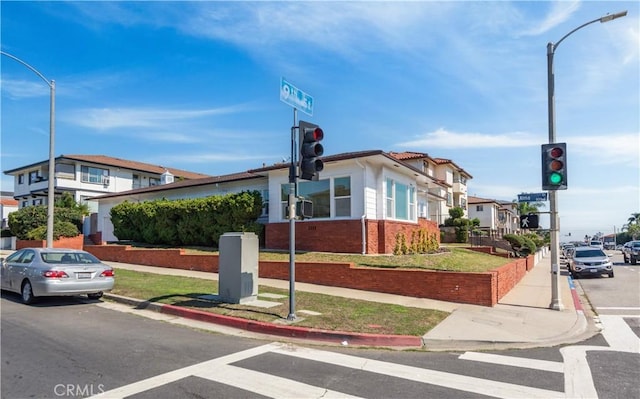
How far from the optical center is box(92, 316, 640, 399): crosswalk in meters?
5.23

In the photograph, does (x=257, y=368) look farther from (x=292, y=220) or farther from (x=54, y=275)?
(x=54, y=275)

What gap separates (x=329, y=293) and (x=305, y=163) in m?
4.98

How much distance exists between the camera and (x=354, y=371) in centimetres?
609

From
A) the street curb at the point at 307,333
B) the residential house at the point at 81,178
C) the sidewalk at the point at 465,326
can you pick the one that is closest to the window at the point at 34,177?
the residential house at the point at 81,178

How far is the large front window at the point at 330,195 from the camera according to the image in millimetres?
17922

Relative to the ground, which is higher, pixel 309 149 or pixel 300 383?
pixel 309 149

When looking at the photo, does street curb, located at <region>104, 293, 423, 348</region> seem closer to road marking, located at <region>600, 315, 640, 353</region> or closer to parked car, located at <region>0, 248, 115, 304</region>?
parked car, located at <region>0, 248, 115, 304</region>

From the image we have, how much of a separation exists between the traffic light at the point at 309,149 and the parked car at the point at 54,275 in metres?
6.16

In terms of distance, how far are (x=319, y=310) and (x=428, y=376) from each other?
14.1 ft

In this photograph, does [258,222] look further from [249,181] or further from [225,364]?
[225,364]

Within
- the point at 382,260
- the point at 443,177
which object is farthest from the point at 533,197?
the point at 443,177

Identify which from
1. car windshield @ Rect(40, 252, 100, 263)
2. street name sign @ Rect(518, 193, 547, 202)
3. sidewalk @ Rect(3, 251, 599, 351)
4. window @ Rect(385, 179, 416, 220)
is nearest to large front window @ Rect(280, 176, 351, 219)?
window @ Rect(385, 179, 416, 220)

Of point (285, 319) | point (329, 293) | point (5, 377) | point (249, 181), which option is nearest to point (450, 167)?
point (249, 181)

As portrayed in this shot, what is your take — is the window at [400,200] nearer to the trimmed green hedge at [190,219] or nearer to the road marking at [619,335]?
the trimmed green hedge at [190,219]
